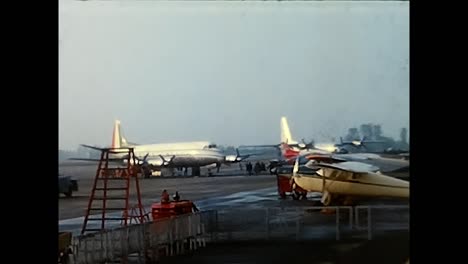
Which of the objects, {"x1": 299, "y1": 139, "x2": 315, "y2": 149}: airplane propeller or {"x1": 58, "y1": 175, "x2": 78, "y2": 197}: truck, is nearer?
{"x1": 58, "y1": 175, "x2": 78, "y2": 197}: truck

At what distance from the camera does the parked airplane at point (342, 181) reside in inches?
74.6

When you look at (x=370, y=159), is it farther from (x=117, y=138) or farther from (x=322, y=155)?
(x=117, y=138)

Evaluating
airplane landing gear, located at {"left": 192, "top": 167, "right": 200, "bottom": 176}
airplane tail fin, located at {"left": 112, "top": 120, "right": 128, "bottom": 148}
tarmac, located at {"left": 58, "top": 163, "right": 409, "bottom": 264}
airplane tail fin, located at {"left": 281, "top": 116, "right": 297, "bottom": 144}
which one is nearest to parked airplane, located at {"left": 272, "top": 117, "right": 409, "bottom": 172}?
airplane tail fin, located at {"left": 281, "top": 116, "right": 297, "bottom": 144}

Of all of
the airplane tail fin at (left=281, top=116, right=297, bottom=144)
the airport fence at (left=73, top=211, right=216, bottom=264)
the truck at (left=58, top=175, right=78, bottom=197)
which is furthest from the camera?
the airplane tail fin at (left=281, top=116, right=297, bottom=144)

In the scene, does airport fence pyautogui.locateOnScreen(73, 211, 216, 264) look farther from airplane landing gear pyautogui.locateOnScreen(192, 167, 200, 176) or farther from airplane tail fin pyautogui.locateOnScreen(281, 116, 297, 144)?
airplane tail fin pyautogui.locateOnScreen(281, 116, 297, 144)

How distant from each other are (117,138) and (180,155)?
0.22m

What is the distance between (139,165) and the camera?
5.78ft

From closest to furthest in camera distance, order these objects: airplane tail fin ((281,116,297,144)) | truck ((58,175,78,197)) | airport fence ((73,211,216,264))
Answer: truck ((58,175,78,197)), airport fence ((73,211,216,264)), airplane tail fin ((281,116,297,144))

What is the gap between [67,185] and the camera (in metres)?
1.48

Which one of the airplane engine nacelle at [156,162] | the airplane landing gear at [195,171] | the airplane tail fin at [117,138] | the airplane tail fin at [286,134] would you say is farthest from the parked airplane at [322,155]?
the airplane tail fin at [117,138]

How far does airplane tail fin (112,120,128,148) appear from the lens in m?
1.71

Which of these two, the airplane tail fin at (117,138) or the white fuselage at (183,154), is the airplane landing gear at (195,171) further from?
the airplane tail fin at (117,138)
